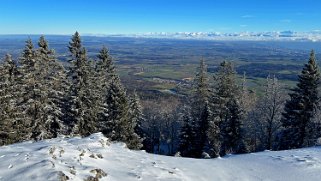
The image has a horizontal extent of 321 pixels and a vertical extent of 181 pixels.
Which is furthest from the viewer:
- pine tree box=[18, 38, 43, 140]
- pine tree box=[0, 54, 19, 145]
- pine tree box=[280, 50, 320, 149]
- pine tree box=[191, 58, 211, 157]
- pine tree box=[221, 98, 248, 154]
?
pine tree box=[191, 58, 211, 157]

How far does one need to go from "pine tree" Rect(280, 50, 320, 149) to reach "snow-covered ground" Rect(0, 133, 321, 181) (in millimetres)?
20632

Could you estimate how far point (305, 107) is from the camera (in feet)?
124

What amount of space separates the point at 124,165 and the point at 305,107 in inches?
1132

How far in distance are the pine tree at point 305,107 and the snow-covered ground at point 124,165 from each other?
20632 millimetres

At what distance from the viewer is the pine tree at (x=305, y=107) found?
3788cm

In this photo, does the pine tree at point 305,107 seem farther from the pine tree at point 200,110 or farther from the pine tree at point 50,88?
the pine tree at point 50,88

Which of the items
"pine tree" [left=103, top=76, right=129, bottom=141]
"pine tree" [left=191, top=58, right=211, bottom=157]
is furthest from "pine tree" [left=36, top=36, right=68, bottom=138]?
"pine tree" [left=191, top=58, right=211, bottom=157]

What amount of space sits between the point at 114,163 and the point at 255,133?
134 feet

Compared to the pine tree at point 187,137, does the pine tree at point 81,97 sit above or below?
above

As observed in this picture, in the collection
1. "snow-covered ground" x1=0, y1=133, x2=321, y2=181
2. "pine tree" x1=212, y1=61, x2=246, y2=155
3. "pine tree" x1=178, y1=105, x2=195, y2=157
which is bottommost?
"pine tree" x1=178, y1=105, x2=195, y2=157

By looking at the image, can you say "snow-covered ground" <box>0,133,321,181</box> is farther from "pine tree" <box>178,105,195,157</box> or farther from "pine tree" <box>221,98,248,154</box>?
"pine tree" <box>178,105,195,157</box>

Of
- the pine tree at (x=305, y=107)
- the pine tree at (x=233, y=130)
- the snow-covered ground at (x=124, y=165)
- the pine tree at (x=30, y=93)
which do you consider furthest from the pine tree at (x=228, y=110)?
the snow-covered ground at (x=124, y=165)

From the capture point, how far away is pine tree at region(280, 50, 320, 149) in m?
37.9

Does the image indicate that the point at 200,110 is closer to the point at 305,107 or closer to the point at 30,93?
the point at 305,107
